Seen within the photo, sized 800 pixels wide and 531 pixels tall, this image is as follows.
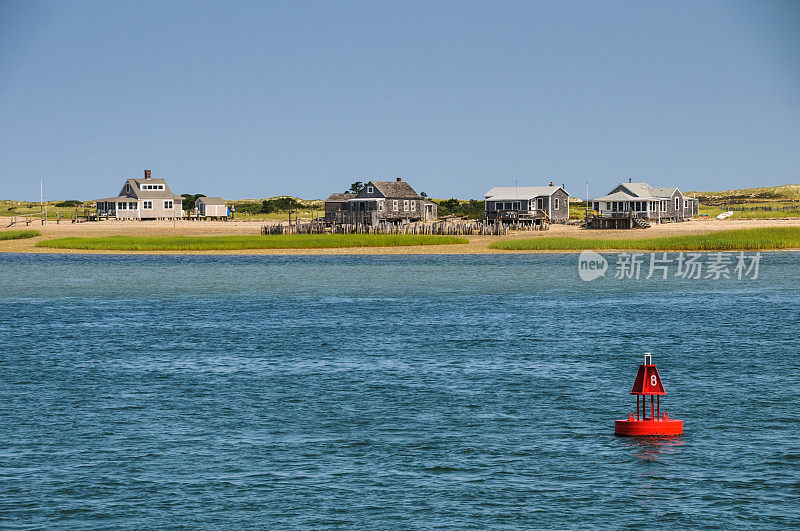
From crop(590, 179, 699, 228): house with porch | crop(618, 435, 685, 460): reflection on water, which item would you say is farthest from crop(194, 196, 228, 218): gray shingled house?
crop(618, 435, 685, 460): reflection on water

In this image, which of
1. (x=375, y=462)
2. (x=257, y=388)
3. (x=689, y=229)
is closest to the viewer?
(x=375, y=462)

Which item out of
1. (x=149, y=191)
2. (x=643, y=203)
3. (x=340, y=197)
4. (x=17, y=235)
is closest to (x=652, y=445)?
(x=17, y=235)

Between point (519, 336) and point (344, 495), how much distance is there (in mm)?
19075

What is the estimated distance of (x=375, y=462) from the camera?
16062 millimetres

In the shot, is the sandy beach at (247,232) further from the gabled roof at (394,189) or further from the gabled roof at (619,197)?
the gabled roof at (394,189)

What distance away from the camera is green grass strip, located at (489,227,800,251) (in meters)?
80.8

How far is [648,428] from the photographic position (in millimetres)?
17609

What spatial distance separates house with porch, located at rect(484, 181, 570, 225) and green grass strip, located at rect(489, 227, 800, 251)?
33.1m

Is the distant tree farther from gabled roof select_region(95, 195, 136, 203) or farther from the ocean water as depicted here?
the ocean water

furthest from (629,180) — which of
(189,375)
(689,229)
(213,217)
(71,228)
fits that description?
(189,375)

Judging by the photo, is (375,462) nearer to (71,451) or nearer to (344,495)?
(344,495)

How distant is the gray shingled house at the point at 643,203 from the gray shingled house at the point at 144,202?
66.0 meters

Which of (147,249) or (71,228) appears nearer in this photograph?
(147,249)

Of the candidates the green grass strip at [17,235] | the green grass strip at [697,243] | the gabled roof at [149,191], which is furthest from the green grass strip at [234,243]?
the gabled roof at [149,191]
